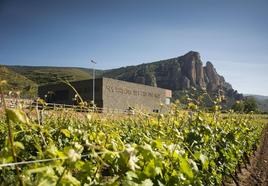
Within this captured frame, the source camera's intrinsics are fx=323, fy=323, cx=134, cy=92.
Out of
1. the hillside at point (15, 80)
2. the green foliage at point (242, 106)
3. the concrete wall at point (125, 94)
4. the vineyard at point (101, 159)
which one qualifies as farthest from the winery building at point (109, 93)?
the vineyard at point (101, 159)

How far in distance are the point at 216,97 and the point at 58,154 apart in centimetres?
512

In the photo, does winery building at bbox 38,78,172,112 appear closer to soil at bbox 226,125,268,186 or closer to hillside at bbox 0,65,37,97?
soil at bbox 226,125,268,186

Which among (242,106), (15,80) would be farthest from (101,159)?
(242,106)

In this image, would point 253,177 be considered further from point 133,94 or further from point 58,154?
point 133,94

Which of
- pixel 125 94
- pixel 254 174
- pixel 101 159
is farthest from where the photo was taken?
pixel 125 94

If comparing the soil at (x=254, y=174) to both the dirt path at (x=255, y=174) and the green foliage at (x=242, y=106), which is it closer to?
the dirt path at (x=255, y=174)

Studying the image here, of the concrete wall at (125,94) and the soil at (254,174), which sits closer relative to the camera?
the soil at (254,174)

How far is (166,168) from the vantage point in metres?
2.60

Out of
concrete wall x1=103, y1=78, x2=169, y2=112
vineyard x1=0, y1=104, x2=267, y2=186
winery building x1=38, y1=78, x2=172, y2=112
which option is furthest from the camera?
concrete wall x1=103, y1=78, x2=169, y2=112

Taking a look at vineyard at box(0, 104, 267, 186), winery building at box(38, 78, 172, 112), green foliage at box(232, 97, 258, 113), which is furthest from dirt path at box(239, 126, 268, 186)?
winery building at box(38, 78, 172, 112)

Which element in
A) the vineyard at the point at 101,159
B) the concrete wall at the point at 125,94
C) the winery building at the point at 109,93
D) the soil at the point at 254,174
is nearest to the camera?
the vineyard at the point at 101,159

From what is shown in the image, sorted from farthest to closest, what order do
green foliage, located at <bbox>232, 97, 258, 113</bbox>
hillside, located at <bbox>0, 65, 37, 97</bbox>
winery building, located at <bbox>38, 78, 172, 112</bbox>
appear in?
1. winery building, located at <bbox>38, 78, 172, 112</bbox>
2. green foliage, located at <bbox>232, 97, 258, 113</bbox>
3. hillside, located at <bbox>0, 65, 37, 97</bbox>

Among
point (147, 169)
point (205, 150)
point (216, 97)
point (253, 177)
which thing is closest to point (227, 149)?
point (216, 97)

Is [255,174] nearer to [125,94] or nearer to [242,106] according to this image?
[242,106]
